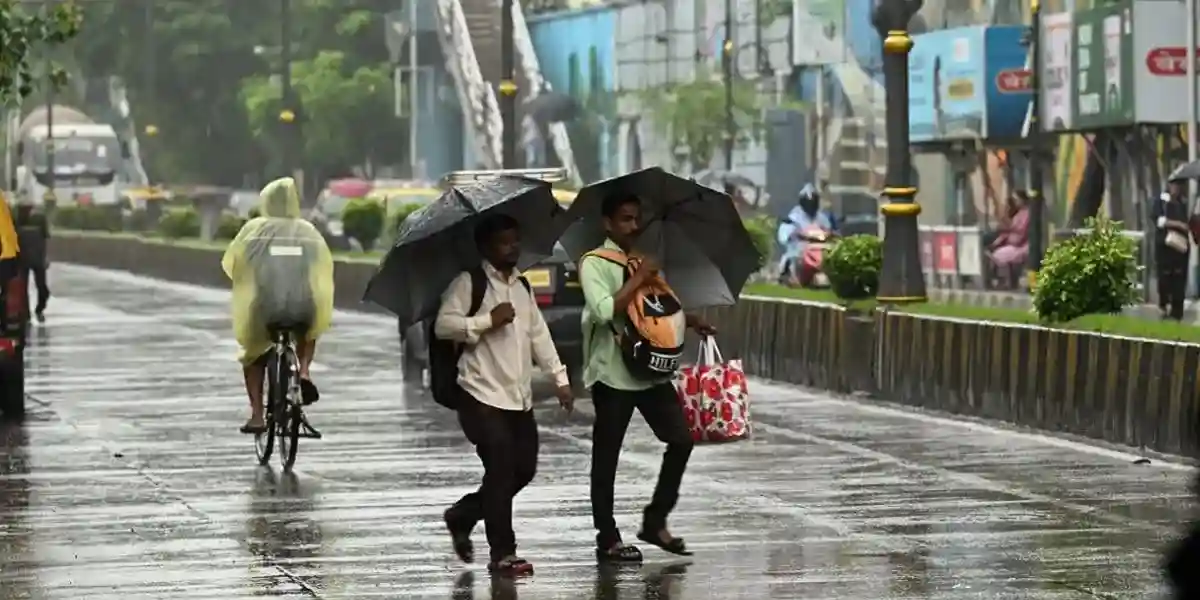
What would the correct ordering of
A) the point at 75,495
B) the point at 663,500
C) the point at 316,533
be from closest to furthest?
the point at 663,500 → the point at 316,533 → the point at 75,495

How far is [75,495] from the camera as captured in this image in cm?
1475

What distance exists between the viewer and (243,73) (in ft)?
292

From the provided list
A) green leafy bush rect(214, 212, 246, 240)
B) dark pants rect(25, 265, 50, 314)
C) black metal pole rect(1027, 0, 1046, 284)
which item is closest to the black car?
dark pants rect(25, 265, 50, 314)

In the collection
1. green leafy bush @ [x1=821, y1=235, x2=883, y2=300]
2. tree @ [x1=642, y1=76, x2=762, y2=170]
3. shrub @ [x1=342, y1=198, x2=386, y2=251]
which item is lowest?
shrub @ [x1=342, y1=198, x2=386, y2=251]

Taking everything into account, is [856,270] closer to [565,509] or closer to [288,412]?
[288,412]

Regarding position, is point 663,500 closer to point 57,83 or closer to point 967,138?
point 57,83

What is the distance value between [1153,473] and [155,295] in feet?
102

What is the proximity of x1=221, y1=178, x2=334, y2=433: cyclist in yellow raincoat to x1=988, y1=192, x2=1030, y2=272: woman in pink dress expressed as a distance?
2608 cm

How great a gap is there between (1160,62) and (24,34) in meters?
18.3

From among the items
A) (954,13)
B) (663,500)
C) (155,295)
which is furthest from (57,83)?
(954,13)

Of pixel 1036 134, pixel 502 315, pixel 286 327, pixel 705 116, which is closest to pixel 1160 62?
pixel 1036 134

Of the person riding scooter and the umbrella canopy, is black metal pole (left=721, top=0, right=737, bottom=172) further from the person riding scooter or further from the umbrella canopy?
the umbrella canopy

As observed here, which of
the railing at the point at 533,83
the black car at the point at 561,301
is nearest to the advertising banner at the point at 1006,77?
the black car at the point at 561,301

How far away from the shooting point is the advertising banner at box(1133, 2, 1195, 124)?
36656 mm
